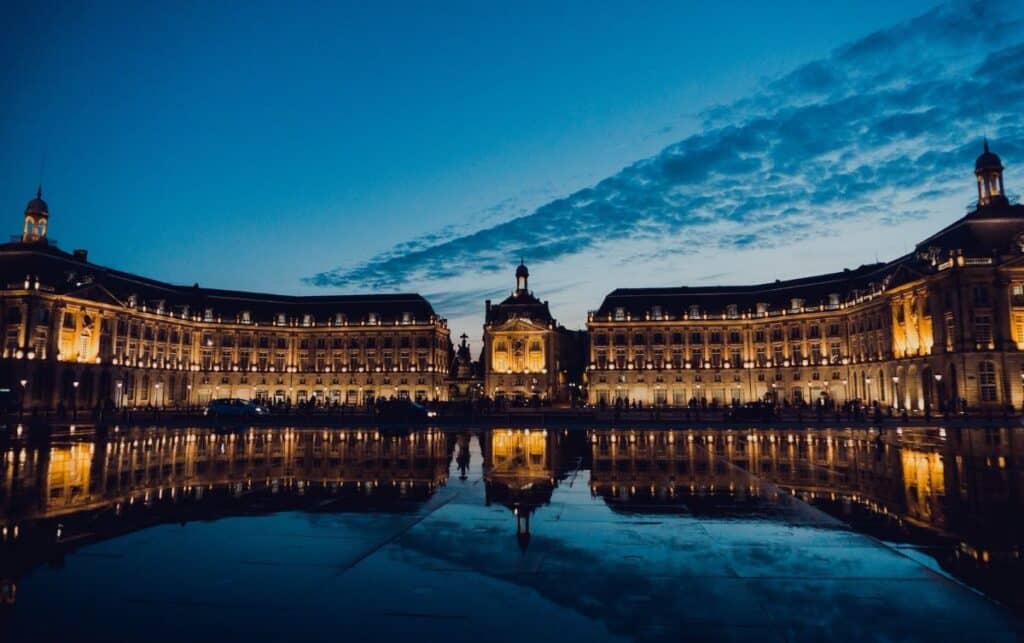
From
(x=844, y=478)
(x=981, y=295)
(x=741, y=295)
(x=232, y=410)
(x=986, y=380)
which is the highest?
(x=741, y=295)

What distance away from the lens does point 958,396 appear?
189 feet

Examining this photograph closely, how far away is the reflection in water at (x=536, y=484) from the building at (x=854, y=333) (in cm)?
3692

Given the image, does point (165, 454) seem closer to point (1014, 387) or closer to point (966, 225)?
point (1014, 387)

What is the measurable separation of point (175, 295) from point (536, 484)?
9595cm

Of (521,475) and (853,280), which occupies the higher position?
(853,280)

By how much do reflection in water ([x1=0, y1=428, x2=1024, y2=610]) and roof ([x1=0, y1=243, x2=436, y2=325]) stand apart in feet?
197

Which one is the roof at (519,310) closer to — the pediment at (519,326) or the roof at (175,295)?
the pediment at (519,326)

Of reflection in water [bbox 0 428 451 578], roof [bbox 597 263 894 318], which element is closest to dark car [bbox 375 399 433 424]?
reflection in water [bbox 0 428 451 578]

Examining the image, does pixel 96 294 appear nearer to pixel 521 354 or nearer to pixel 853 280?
pixel 521 354

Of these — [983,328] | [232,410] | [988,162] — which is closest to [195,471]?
[232,410]

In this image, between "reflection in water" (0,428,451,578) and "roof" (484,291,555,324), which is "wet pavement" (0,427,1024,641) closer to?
"reflection in water" (0,428,451,578)

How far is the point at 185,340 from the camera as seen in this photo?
93.8 metres

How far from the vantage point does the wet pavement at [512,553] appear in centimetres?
545

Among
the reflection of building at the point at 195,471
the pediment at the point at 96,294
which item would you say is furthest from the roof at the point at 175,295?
the reflection of building at the point at 195,471
